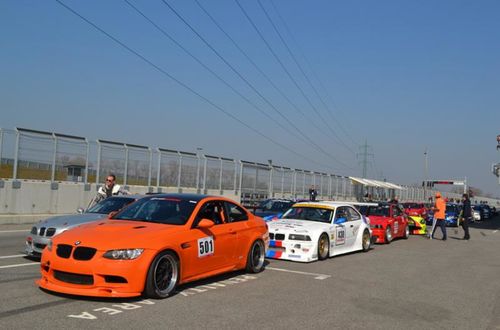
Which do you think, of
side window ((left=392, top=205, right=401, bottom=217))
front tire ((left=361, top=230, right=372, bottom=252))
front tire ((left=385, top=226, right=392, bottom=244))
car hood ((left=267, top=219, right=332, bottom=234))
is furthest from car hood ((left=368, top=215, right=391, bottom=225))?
car hood ((left=267, top=219, right=332, bottom=234))

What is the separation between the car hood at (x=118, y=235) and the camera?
6.89m

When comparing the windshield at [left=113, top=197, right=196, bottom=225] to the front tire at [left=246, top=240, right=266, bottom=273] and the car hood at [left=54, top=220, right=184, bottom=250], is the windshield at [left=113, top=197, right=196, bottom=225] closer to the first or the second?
the car hood at [left=54, top=220, right=184, bottom=250]

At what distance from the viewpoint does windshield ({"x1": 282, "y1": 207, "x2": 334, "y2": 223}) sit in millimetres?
13312

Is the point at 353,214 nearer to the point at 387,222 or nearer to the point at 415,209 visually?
the point at 387,222

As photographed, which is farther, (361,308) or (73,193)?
(73,193)

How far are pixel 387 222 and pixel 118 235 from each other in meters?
12.2

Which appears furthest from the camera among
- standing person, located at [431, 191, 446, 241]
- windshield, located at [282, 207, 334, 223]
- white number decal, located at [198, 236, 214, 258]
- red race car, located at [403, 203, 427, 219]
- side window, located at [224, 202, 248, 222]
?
red race car, located at [403, 203, 427, 219]

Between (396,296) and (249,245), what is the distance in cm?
263

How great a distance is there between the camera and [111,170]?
72.7 ft

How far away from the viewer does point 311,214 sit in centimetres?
1356

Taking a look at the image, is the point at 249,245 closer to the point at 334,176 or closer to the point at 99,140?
the point at 99,140

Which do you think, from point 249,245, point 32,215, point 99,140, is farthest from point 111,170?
point 249,245

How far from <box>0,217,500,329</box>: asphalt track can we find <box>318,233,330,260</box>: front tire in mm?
345

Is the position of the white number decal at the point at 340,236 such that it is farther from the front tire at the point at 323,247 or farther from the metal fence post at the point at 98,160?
the metal fence post at the point at 98,160
